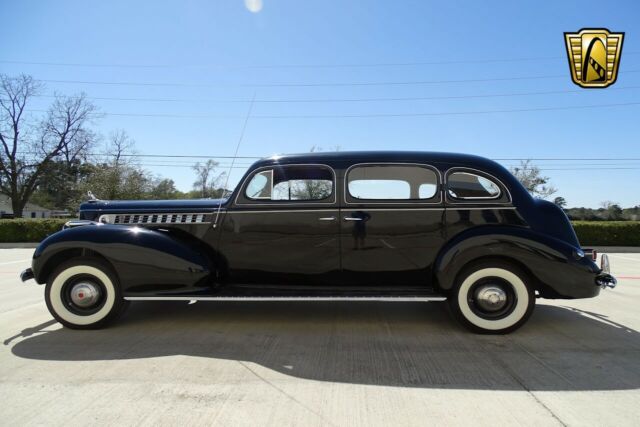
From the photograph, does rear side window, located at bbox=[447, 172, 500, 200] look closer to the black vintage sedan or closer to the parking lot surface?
the black vintage sedan

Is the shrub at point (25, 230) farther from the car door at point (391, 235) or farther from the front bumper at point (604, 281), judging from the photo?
the front bumper at point (604, 281)

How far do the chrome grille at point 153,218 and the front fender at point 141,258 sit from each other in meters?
0.31

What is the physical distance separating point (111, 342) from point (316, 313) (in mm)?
2081

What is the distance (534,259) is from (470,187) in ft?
3.00

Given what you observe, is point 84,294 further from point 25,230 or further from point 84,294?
point 25,230

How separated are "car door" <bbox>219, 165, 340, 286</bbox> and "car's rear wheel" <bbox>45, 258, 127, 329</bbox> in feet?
3.78

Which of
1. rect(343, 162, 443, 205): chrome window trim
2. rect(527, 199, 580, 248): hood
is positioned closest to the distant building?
rect(343, 162, 443, 205): chrome window trim

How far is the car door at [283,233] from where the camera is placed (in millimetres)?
3996

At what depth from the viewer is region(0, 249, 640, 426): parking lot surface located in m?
2.34

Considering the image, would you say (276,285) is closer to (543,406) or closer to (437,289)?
(437,289)

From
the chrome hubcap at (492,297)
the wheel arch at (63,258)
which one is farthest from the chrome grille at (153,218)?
the chrome hubcap at (492,297)

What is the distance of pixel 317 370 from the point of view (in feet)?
9.63

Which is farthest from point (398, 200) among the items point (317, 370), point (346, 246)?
point (317, 370)

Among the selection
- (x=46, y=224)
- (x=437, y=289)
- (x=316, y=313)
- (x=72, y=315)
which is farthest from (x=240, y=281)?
(x=46, y=224)
